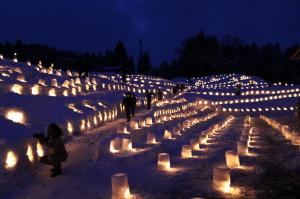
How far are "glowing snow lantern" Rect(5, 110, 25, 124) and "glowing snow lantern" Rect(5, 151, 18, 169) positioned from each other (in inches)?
116

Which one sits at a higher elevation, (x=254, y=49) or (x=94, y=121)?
(x=254, y=49)

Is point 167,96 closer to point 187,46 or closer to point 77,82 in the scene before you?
point 77,82

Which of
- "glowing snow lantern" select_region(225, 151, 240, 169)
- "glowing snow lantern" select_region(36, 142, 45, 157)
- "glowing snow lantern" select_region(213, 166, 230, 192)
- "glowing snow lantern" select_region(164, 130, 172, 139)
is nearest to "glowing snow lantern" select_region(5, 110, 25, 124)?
"glowing snow lantern" select_region(36, 142, 45, 157)

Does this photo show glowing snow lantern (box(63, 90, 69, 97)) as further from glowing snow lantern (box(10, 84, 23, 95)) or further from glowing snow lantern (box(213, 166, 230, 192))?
glowing snow lantern (box(213, 166, 230, 192))

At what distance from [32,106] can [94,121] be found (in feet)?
12.0

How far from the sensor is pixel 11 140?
9.66 m

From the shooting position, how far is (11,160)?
923cm

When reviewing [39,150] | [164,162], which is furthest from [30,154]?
[164,162]

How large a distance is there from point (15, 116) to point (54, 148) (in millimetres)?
3917

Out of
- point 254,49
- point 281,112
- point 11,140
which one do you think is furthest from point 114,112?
point 254,49

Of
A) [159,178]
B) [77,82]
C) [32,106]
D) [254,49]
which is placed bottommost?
[159,178]

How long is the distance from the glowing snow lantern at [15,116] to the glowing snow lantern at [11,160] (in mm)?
2941

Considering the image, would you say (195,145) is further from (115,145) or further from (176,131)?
(176,131)

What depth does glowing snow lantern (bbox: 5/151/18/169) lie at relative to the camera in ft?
29.7
